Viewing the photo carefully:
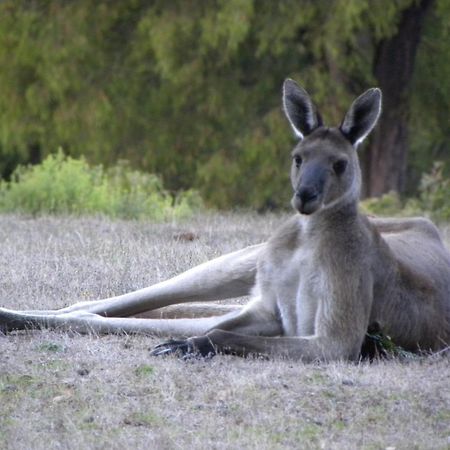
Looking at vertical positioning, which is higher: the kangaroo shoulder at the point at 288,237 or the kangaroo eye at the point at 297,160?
the kangaroo eye at the point at 297,160

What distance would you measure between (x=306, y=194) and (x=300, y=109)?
56 cm

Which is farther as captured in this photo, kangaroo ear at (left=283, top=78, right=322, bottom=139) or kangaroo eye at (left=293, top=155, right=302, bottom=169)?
kangaroo ear at (left=283, top=78, right=322, bottom=139)

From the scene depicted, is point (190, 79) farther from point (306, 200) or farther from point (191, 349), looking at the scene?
point (191, 349)

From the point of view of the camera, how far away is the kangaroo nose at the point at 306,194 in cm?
597

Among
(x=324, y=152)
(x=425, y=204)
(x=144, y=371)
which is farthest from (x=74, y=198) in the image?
(x=144, y=371)

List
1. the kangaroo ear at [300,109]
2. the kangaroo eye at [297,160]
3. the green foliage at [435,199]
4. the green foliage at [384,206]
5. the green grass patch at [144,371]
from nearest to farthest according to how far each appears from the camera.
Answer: the green grass patch at [144,371]
the kangaroo eye at [297,160]
the kangaroo ear at [300,109]
the green foliage at [435,199]
the green foliage at [384,206]

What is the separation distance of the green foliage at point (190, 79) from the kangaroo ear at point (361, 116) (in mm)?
11313

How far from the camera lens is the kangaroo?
5.96 metres

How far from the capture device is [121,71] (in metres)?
19.2

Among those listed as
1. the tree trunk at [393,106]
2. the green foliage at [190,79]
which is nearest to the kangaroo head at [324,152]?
the green foliage at [190,79]

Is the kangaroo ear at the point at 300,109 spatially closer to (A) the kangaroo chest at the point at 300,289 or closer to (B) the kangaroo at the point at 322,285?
(B) the kangaroo at the point at 322,285

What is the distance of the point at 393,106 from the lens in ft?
61.3

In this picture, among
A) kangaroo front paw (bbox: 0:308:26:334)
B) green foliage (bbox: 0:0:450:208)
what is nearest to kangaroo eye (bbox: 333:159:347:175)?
kangaroo front paw (bbox: 0:308:26:334)

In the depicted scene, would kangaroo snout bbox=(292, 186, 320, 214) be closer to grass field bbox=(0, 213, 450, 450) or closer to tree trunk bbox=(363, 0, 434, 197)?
grass field bbox=(0, 213, 450, 450)
